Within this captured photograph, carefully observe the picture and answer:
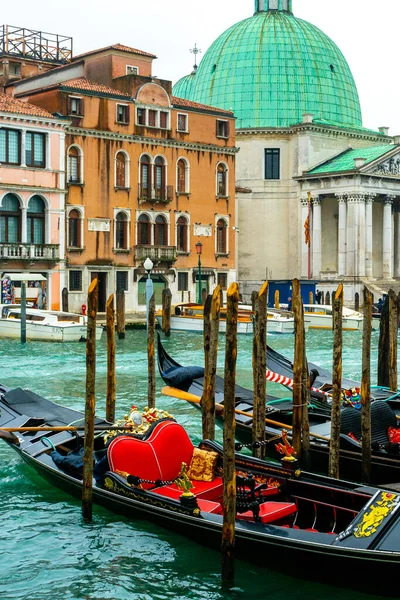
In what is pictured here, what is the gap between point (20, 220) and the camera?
28.4m

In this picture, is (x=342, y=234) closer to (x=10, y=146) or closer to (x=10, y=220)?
(x=10, y=220)

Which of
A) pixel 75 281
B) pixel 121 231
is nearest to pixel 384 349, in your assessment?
pixel 75 281

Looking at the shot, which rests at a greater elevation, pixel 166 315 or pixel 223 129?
pixel 223 129

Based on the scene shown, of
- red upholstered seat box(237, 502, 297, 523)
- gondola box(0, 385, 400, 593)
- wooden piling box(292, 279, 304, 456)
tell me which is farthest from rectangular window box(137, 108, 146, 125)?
red upholstered seat box(237, 502, 297, 523)

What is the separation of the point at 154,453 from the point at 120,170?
22.7 metres

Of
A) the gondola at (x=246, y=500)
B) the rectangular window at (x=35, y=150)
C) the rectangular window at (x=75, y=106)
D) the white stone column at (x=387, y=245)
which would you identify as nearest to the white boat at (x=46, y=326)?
the rectangular window at (x=35, y=150)

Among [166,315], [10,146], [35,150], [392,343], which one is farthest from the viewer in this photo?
[35,150]

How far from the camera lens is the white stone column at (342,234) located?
38562 mm

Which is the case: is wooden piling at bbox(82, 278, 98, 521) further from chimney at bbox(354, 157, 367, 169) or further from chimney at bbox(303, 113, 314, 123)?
chimney at bbox(303, 113, 314, 123)

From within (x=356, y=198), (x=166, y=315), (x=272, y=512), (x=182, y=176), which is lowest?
(x=272, y=512)

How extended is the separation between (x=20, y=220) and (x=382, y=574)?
22858 mm

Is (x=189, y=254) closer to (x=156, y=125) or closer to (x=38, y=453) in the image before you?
(x=156, y=125)

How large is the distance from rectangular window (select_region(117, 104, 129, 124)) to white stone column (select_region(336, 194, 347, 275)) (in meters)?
11.2

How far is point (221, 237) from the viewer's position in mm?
33844
